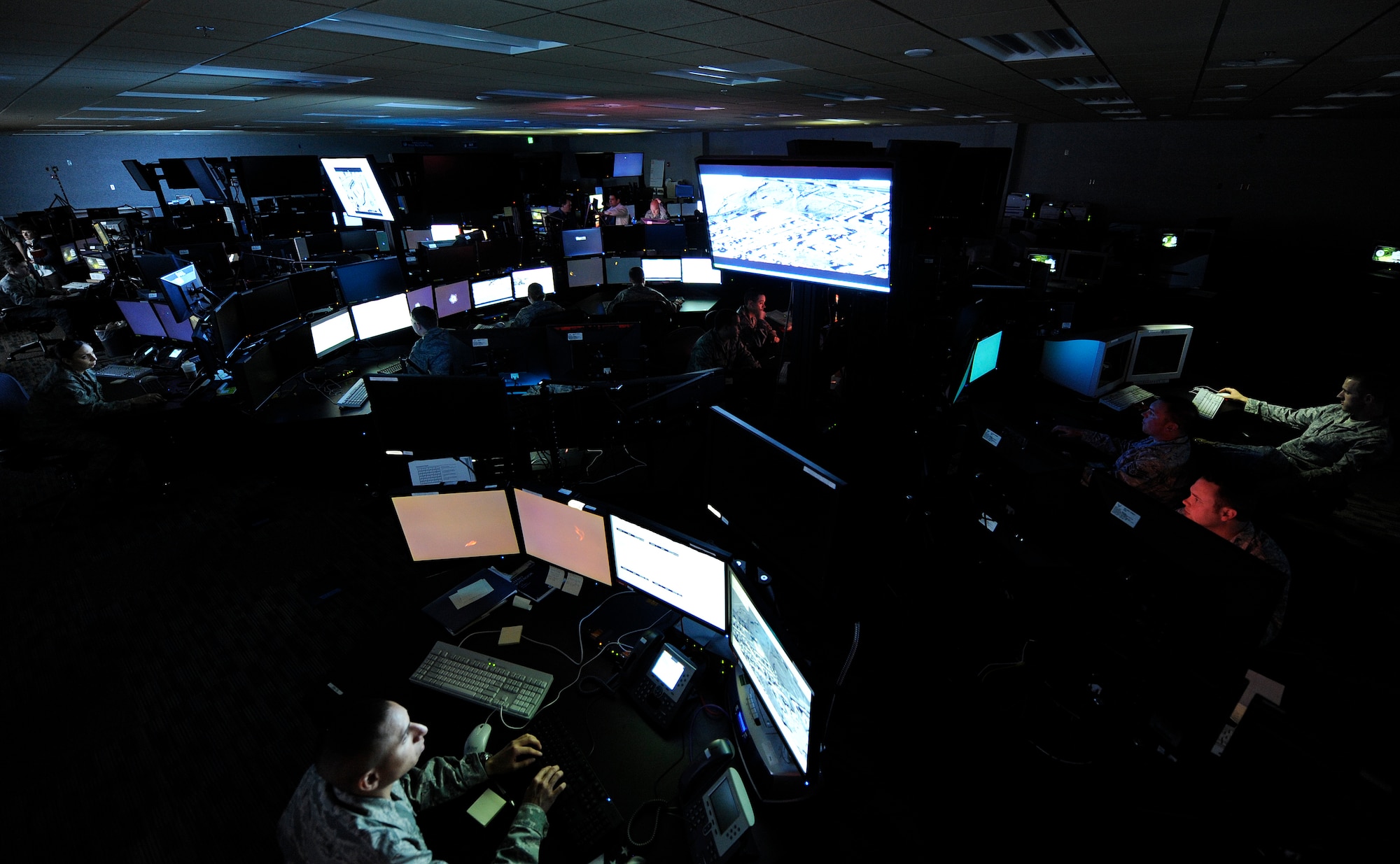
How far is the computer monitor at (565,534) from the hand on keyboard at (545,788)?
0.77 meters

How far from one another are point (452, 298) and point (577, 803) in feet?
16.4

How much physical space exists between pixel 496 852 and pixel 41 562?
14.8 ft

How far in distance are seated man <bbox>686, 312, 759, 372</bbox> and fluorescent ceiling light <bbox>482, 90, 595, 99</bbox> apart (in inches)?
106

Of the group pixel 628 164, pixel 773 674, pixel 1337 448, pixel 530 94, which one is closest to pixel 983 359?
pixel 1337 448

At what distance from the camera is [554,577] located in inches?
97.6

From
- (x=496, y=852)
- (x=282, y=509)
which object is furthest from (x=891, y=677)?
(x=282, y=509)

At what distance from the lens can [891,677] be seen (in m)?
2.89

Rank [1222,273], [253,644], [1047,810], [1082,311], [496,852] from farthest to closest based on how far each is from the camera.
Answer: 1. [1222,273]
2. [1082,311]
3. [253,644]
4. [1047,810]
5. [496,852]

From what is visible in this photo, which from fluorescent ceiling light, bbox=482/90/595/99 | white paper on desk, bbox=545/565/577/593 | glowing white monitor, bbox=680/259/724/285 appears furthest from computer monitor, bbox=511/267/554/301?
white paper on desk, bbox=545/565/577/593

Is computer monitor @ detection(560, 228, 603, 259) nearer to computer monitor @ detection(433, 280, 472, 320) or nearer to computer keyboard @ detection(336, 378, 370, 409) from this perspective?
computer monitor @ detection(433, 280, 472, 320)

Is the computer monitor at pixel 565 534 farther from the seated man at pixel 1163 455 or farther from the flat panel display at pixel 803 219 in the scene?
the seated man at pixel 1163 455

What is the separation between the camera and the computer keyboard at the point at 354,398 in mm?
4061

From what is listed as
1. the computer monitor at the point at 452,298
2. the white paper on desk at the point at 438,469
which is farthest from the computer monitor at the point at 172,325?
the white paper on desk at the point at 438,469

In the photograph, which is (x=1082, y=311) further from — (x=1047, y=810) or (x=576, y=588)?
(x=576, y=588)
